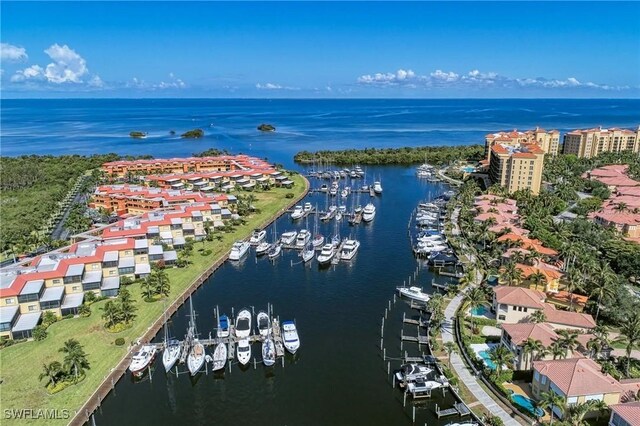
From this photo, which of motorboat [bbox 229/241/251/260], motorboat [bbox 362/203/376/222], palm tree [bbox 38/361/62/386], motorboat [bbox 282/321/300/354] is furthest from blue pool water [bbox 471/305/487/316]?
palm tree [bbox 38/361/62/386]

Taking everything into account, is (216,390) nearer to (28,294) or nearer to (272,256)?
(28,294)

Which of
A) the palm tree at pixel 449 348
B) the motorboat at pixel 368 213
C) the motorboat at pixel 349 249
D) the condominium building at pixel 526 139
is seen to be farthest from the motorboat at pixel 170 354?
the condominium building at pixel 526 139

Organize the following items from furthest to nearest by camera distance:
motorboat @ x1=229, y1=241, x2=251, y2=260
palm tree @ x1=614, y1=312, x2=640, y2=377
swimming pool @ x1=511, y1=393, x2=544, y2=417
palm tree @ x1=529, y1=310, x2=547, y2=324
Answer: motorboat @ x1=229, y1=241, x2=251, y2=260
palm tree @ x1=529, y1=310, x2=547, y2=324
palm tree @ x1=614, y1=312, x2=640, y2=377
swimming pool @ x1=511, y1=393, x2=544, y2=417

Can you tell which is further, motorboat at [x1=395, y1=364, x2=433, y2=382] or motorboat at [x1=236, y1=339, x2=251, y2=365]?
motorboat at [x1=236, y1=339, x2=251, y2=365]

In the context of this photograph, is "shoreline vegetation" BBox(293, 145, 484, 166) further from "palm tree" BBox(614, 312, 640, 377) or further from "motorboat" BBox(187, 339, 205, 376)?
"palm tree" BBox(614, 312, 640, 377)

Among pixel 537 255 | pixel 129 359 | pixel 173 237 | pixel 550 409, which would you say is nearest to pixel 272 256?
pixel 173 237

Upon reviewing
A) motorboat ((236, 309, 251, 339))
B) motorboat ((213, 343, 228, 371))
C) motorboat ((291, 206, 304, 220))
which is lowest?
motorboat ((213, 343, 228, 371))
